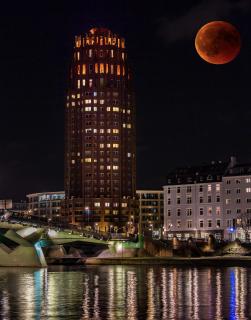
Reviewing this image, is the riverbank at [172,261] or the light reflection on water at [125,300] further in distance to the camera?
the riverbank at [172,261]

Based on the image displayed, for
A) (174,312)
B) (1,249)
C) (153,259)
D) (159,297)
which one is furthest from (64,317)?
(153,259)

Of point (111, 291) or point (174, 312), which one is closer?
point (174, 312)

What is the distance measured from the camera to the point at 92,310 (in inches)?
1768

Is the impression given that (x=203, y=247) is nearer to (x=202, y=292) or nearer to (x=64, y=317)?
(x=202, y=292)

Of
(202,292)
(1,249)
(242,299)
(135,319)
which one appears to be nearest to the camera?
(135,319)

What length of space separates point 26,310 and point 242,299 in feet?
53.5

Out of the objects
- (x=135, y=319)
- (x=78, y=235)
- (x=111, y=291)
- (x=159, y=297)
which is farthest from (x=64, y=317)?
(x=78, y=235)

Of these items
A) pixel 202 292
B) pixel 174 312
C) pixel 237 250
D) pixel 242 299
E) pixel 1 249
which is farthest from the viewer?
pixel 237 250

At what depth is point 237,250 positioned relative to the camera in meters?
155

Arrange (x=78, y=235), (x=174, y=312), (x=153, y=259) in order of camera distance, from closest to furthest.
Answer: (x=174, y=312)
(x=153, y=259)
(x=78, y=235)

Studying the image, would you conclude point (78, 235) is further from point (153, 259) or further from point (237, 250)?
Answer: point (237, 250)

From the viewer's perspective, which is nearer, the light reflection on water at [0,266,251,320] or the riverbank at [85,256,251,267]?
the light reflection on water at [0,266,251,320]

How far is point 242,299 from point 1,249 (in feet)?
203

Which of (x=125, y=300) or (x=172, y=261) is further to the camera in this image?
(x=172, y=261)
